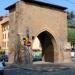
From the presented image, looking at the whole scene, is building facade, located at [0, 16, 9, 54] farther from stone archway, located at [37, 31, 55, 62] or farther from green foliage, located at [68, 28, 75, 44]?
stone archway, located at [37, 31, 55, 62]

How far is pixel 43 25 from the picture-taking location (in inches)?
1564

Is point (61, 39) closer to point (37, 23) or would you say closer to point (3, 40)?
point (37, 23)

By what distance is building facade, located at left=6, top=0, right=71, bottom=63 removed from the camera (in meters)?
37.7

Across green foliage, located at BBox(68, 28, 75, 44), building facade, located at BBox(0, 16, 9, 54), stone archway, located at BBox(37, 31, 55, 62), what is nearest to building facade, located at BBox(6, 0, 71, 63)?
stone archway, located at BBox(37, 31, 55, 62)

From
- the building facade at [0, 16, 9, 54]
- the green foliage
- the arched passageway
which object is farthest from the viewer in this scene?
the building facade at [0, 16, 9, 54]

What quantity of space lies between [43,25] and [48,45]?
13.6 feet

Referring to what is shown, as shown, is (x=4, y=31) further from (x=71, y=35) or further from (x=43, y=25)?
(x=43, y=25)

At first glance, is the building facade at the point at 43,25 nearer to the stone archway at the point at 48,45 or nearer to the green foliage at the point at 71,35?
the stone archway at the point at 48,45

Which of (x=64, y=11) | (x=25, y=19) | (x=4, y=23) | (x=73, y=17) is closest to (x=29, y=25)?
(x=25, y=19)

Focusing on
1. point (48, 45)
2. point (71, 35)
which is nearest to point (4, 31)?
point (71, 35)

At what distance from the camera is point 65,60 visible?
139 ft

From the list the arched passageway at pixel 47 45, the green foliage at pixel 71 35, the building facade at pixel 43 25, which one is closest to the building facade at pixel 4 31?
the green foliage at pixel 71 35

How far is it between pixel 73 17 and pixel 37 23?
42.7 metres

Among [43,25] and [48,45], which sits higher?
[43,25]
